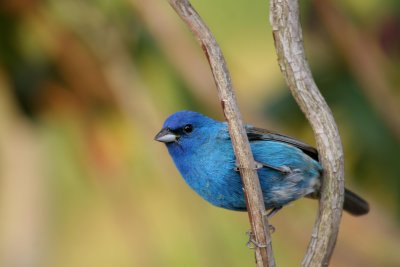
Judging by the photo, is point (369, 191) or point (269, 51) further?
point (269, 51)

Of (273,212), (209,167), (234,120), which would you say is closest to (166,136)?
(209,167)

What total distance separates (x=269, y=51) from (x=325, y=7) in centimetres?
107

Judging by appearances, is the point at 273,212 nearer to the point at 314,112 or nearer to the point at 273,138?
the point at 273,138

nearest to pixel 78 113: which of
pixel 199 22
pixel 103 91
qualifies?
pixel 103 91

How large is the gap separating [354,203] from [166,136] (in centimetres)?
106

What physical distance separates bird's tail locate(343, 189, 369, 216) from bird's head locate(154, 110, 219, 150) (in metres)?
0.83

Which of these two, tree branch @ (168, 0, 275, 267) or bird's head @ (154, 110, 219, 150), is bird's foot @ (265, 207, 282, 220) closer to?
bird's head @ (154, 110, 219, 150)

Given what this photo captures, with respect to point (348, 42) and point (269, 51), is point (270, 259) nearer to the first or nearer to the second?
point (348, 42)

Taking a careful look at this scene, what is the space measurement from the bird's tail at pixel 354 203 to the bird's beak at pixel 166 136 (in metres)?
0.95

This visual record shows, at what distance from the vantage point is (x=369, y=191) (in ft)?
16.5

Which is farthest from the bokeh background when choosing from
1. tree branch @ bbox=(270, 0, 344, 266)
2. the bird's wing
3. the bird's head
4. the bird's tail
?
tree branch @ bbox=(270, 0, 344, 266)

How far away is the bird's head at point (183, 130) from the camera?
13.2ft

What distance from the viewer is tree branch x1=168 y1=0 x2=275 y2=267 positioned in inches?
112

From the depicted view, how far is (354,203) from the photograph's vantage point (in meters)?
4.34
